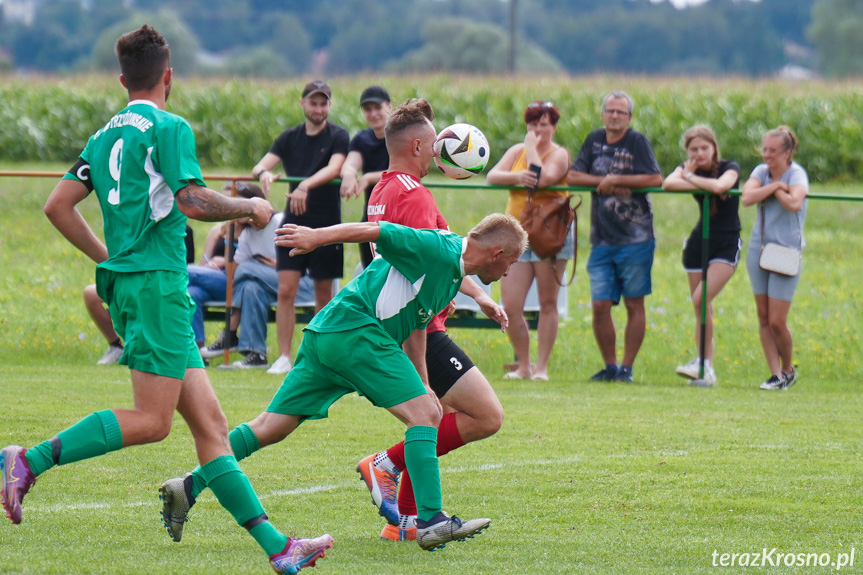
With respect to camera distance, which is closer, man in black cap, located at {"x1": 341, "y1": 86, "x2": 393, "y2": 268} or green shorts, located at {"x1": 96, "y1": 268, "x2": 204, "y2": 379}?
green shorts, located at {"x1": 96, "y1": 268, "x2": 204, "y2": 379}

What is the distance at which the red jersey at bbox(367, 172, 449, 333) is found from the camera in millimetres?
5535

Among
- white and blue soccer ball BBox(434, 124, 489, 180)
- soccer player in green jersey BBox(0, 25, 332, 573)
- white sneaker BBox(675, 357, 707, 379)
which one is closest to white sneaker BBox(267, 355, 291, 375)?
white sneaker BBox(675, 357, 707, 379)

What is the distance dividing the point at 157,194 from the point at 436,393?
5.79 ft

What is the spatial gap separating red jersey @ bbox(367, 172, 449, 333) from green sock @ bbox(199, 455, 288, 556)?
144cm

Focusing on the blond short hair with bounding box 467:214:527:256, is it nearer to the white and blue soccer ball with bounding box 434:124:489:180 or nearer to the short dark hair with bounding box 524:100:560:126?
the white and blue soccer ball with bounding box 434:124:489:180

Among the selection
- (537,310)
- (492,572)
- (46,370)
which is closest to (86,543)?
(492,572)

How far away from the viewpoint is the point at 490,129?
2820cm

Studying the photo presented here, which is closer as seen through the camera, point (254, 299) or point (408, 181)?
point (408, 181)

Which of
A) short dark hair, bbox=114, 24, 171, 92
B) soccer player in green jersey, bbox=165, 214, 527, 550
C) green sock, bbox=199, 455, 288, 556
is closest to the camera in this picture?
green sock, bbox=199, 455, 288, 556

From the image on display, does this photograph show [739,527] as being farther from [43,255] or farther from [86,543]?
[43,255]

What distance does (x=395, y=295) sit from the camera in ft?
16.4

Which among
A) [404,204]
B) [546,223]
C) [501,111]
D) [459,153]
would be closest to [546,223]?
[546,223]

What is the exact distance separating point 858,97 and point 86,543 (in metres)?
26.6

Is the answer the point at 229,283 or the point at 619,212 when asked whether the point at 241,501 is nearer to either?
the point at 619,212
